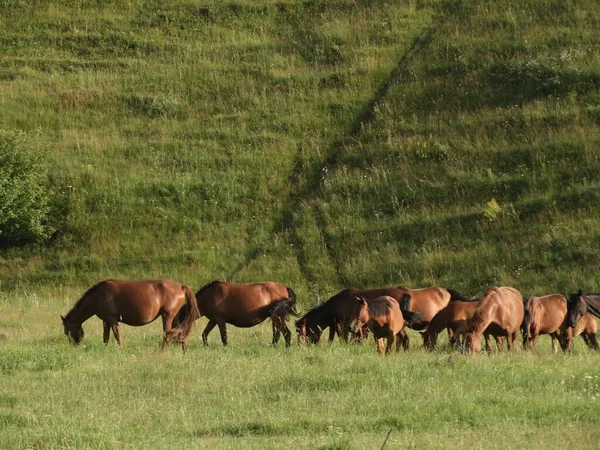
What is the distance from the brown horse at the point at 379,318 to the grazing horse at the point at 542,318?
7.78ft

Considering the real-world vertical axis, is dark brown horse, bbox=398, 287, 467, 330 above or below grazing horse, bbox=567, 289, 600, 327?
above

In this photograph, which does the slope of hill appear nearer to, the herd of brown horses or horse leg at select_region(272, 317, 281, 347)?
the herd of brown horses

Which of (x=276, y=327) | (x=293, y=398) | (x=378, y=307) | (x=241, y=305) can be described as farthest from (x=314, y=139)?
(x=293, y=398)

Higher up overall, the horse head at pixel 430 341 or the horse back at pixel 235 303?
the horse back at pixel 235 303

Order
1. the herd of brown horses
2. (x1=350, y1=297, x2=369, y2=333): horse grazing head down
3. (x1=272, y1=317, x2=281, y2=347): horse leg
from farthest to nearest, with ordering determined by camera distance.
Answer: (x1=272, y1=317, x2=281, y2=347): horse leg
the herd of brown horses
(x1=350, y1=297, x2=369, y2=333): horse grazing head down

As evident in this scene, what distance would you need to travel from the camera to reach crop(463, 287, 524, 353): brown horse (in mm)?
18781

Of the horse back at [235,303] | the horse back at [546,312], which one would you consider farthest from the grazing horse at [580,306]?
the horse back at [235,303]

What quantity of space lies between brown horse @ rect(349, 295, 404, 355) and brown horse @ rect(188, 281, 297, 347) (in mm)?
2623

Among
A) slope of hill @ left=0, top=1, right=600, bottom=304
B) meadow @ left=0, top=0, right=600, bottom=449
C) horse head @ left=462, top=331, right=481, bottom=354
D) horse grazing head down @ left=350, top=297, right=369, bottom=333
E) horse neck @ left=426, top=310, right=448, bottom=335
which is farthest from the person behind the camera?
slope of hill @ left=0, top=1, right=600, bottom=304

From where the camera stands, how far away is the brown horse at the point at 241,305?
2194 centimetres

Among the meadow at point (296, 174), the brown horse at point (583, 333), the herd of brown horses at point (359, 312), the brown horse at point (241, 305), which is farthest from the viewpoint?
the brown horse at point (241, 305)

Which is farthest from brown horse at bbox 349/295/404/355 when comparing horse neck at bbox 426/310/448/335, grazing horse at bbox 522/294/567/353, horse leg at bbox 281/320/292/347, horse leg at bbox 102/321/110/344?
horse leg at bbox 102/321/110/344

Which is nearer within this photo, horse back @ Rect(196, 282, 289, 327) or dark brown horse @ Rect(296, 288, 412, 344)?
dark brown horse @ Rect(296, 288, 412, 344)

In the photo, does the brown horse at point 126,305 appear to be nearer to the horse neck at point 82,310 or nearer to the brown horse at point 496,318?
the horse neck at point 82,310
